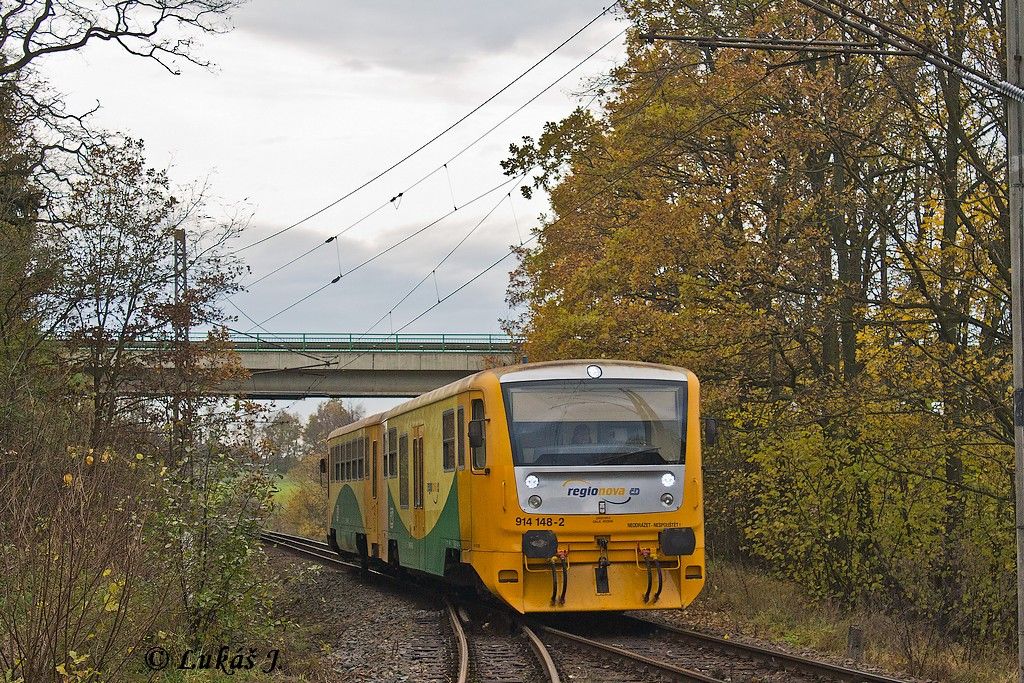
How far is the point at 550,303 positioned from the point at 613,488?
11289 mm

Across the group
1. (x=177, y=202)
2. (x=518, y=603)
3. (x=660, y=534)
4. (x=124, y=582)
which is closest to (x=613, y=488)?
(x=660, y=534)

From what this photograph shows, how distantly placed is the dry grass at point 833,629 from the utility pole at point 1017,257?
4.86 feet

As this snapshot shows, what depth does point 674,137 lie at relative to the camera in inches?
876

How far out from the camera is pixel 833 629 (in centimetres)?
1444

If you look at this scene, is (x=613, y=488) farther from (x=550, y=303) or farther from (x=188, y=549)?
(x=550, y=303)

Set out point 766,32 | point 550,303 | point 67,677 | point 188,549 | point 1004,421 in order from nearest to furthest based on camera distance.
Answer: point 67,677 < point 188,549 < point 1004,421 < point 766,32 < point 550,303

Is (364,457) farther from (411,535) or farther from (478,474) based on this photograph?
(478,474)

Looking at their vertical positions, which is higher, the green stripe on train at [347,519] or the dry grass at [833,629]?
the green stripe on train at [347,519]

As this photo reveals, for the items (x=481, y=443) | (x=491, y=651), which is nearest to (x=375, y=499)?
(x=481, y=443)

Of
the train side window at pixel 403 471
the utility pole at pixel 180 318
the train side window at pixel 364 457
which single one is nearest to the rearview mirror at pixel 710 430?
the train side window at pixel 403 471

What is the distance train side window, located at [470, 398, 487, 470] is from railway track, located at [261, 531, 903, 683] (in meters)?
1.90

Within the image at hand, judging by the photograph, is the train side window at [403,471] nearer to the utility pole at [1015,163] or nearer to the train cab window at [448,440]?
the train cab window at [448,440]

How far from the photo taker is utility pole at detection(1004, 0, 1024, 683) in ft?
33.6

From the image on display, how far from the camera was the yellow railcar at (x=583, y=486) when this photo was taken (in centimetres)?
1438
